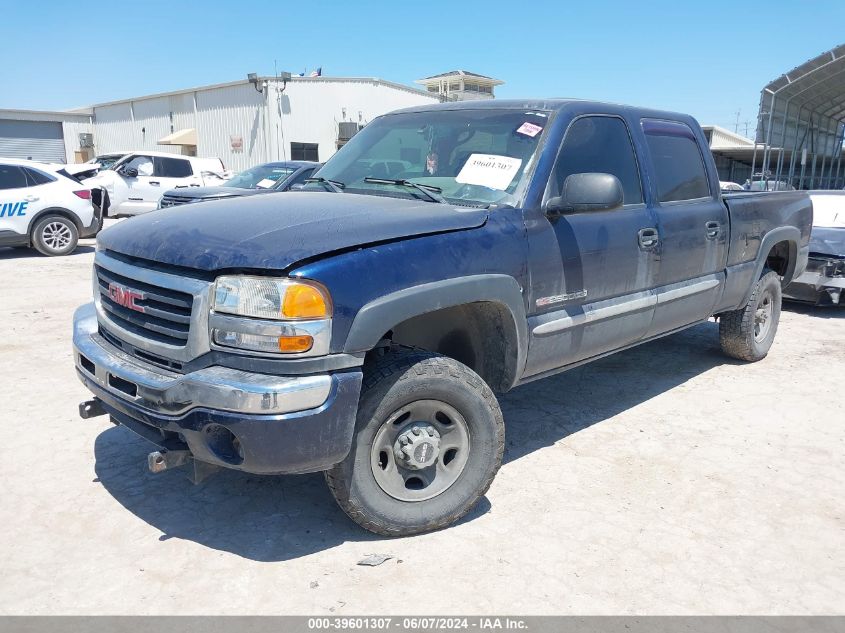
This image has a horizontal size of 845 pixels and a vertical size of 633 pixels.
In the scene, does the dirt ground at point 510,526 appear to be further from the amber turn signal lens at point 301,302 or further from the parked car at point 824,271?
the parked car at point 824,271

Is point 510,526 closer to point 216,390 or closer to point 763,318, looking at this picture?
point 216,390

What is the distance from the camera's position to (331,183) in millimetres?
4035

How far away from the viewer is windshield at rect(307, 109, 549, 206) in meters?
3.61

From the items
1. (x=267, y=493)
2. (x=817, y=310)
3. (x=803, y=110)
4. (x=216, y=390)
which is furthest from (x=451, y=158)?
(x=803, y=110)

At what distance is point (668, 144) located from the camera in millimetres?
4734

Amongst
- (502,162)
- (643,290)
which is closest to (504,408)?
(643,290)

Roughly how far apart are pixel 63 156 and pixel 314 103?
2007 centimetres

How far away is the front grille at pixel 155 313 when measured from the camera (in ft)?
9.11

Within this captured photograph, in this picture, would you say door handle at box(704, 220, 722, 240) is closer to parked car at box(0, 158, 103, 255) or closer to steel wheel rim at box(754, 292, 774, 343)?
steel wheel rim at box(754, 292, 774, 343)

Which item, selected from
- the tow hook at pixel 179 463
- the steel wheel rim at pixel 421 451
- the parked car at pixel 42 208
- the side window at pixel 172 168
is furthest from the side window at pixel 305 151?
the tow hook at pixel 179 463

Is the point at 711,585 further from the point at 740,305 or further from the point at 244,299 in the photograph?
the point at 740,305

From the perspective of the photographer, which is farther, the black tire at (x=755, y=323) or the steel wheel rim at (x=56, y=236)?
the steel wheel rim at (x=56, y=236)

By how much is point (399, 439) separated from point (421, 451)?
11cm

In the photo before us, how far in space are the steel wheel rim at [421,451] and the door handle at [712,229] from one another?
8.60ft
